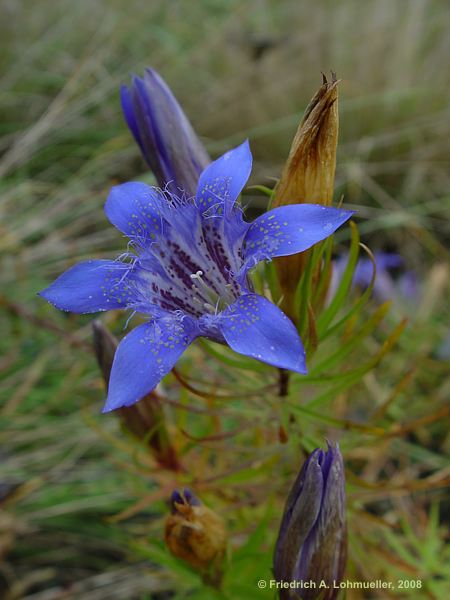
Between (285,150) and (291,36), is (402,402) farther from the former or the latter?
(291,36)

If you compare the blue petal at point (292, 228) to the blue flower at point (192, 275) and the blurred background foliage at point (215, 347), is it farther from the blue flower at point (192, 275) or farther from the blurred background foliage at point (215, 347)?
the blurred background foliage at point (215, 347)

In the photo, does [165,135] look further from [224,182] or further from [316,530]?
[316,530]

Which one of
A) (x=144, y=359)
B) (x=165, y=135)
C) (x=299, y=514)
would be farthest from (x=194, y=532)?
(x=165, y=135)

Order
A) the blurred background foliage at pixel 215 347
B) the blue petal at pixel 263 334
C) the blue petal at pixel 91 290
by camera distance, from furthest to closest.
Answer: the blurred background foliage at pixel 215 347 < the blue petal at pixel 91 290 < the blue petal at pixel 263 334

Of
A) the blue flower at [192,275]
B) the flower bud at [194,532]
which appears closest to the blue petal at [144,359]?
the blue flower at [192,275]

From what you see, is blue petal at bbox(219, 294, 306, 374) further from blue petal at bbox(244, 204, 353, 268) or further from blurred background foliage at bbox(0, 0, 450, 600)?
blurred background foliage at bbox(0, 0, 450, 600)

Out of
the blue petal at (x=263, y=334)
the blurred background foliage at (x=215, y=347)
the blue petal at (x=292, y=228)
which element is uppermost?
the blue petal at (x=292, y=228)

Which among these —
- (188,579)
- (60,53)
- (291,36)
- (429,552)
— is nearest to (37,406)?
(188,579)
